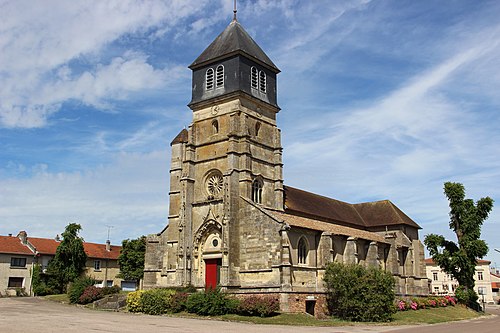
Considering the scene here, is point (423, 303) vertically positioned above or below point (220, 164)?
below

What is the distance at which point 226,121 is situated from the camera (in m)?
39.7

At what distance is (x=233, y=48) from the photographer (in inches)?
1585

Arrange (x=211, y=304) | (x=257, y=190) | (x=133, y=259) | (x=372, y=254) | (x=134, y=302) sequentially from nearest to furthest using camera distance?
(x=211, y=304), (x=134, y=302), (x=257, y=190), (x=372, y=254), (x=133, y=259)

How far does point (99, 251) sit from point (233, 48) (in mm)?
34827

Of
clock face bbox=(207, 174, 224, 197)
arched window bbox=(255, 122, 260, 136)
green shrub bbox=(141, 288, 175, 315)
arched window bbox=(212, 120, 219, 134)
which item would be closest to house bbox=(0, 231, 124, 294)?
green shrub bbox=(141, 288, 175, 315)

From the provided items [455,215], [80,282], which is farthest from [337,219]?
[80,282]

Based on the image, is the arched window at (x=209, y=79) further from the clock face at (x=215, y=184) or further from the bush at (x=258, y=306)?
the bush at (x=258, y=306)

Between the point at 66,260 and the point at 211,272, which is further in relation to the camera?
the point at 66,260

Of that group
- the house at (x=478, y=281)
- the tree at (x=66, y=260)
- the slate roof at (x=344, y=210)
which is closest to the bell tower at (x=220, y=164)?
Result: the slate roof at (x=344, y=210)

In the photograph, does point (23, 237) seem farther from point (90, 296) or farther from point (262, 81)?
point (262, 81)

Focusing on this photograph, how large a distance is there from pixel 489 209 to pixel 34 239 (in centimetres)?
5041

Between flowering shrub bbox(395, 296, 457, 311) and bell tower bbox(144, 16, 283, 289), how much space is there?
12.5 m

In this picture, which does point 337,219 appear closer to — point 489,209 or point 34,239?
point 489,209

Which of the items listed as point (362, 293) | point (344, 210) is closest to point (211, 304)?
point (362, 293)
